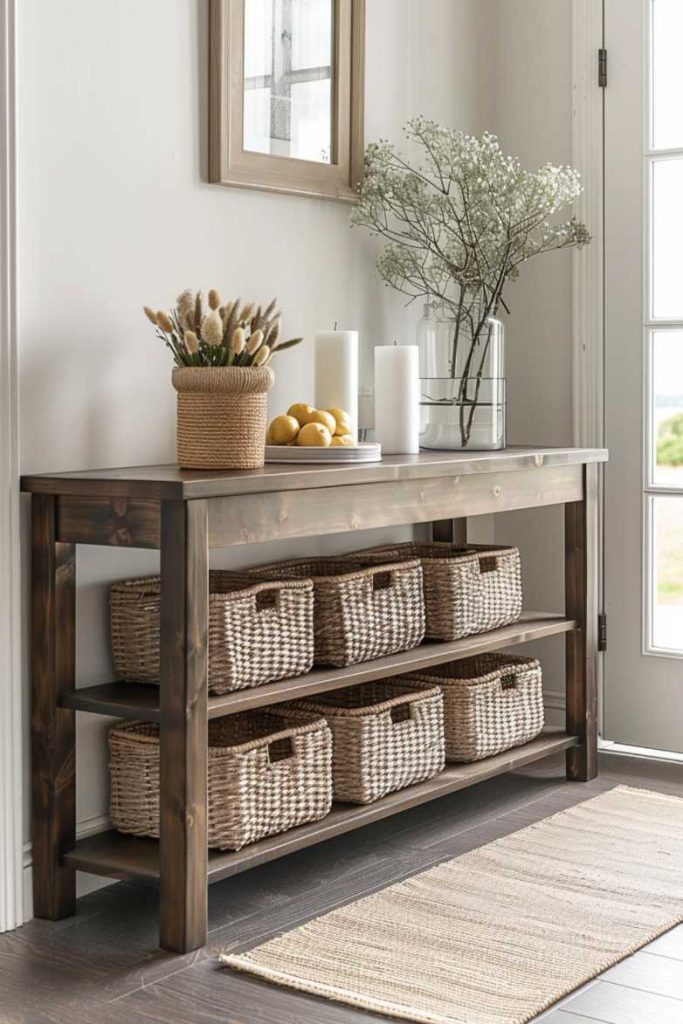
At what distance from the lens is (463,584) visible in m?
3.07

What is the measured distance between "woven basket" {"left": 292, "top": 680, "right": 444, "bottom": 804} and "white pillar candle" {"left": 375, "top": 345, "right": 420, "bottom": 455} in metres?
0.56

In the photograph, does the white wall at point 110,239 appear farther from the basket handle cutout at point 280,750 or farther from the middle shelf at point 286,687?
the basket handle cutout at point 280,750

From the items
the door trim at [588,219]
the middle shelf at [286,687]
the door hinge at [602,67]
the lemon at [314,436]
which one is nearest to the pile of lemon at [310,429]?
the lemon at [314,436]

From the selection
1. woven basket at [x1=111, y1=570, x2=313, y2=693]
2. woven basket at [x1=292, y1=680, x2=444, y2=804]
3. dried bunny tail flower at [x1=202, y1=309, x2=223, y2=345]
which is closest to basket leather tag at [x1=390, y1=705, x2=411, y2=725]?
woven basket at [x1=292, y1=680, x2=444, y2=804]

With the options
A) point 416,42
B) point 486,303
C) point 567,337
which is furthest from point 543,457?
point 416,42

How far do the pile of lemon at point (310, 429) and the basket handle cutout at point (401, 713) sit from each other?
57 cm

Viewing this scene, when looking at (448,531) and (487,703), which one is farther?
(448,531)

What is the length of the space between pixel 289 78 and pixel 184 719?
1551 mm

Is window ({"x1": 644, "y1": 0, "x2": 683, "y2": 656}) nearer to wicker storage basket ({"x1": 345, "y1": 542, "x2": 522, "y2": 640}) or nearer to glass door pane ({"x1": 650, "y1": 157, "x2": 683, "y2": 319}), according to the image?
glass door pane ({"x1": 650, "y1": 157, "x2": 683, "y2": 319})

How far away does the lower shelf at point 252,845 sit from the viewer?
2381mm

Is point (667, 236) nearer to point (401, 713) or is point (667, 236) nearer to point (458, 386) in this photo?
point (458, 386)

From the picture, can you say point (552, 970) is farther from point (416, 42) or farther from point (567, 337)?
point (416, 42)

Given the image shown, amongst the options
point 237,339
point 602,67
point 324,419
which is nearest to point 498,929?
point 324,419

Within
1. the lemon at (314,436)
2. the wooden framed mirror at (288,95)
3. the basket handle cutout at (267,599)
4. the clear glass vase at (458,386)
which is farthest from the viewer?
the clear glass vase at (458,386)
